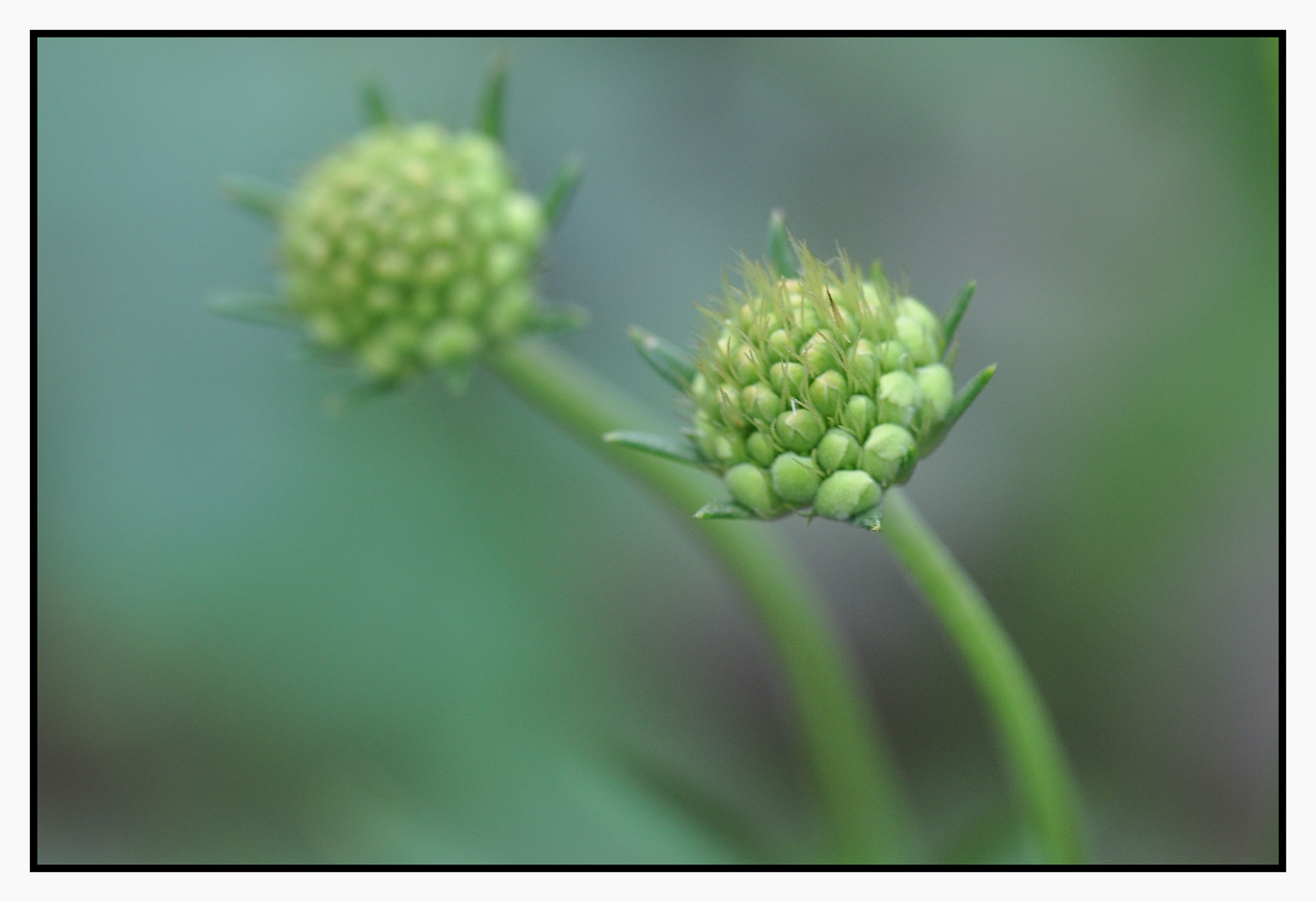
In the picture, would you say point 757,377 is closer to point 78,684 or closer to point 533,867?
point 533,867

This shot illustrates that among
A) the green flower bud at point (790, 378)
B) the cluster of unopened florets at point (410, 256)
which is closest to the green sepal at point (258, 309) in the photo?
the cluster of unopened florets at point (410, 256)

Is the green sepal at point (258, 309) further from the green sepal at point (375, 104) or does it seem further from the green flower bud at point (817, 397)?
the green flower bud at point (817, 397)

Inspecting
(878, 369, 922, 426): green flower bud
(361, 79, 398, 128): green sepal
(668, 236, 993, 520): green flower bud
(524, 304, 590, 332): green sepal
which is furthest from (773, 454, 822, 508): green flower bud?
(361, 79, 398, 128): green sepal

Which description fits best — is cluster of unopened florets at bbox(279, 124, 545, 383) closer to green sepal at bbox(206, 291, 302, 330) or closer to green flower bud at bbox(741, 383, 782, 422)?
green sepal at bbox(206, 291, 302, 330)

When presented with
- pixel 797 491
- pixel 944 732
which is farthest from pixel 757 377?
pixel 944 732

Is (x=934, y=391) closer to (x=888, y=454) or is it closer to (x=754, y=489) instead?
(x=888, y=454)

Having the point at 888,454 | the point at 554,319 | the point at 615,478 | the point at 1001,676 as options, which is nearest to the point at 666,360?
the point at 888,454
